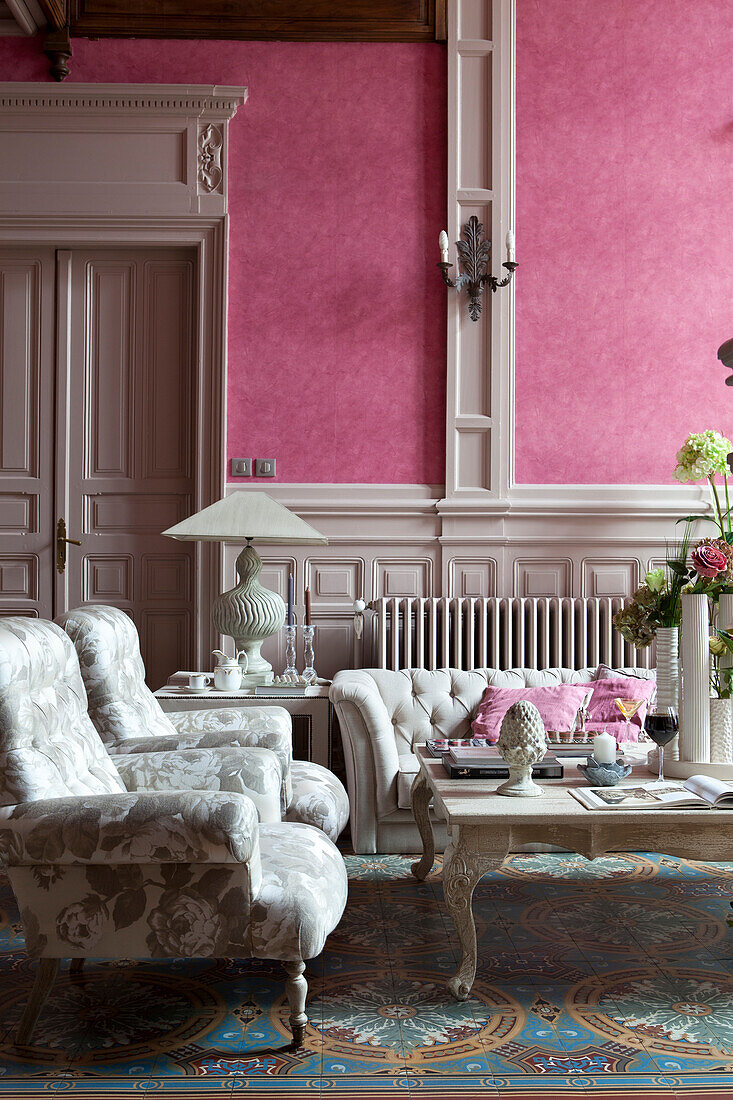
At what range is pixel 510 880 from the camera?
3.12 meters

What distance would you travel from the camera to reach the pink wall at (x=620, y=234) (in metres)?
4.46

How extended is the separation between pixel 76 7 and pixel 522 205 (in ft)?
7.39

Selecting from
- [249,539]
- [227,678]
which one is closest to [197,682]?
[227,678]

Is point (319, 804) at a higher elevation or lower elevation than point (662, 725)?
lower

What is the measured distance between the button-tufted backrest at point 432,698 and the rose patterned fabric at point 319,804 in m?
0.80

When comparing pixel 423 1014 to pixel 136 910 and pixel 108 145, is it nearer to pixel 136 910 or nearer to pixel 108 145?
pixel 136 910

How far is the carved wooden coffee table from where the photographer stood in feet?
7.29

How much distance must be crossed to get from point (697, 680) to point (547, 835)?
64 centimetres

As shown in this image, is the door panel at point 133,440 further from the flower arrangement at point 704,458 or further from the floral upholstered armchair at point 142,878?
the floral upholstered armchair at point 142,878

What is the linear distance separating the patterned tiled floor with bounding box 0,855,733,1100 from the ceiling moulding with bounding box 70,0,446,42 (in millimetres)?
3801

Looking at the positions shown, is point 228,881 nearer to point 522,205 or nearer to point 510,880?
point 510,880

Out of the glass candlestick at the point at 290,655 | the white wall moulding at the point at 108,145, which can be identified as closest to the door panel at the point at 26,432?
the white wall moulding at the point at 108,145

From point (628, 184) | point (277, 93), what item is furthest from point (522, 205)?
point (277, 93)

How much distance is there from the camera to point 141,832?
1.93 metres
